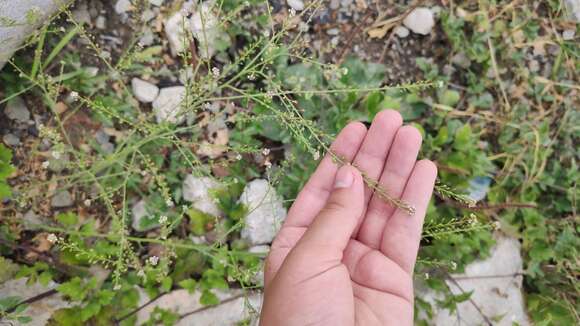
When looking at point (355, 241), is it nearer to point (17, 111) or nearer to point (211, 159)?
point (211, 159)

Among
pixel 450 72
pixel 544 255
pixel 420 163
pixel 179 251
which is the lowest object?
pixel 544 255

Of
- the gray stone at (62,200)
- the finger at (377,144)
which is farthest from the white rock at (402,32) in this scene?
the gray stone at (62,200)

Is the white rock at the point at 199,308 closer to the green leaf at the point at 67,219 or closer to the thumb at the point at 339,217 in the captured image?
the green leaf at the point at 67,219

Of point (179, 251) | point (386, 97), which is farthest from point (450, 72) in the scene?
point (179, 251)

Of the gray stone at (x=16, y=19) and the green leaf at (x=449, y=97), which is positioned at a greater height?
the gray stone at (x=16, y=19)

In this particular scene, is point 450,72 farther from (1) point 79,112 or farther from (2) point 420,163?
(1) point 79,112
